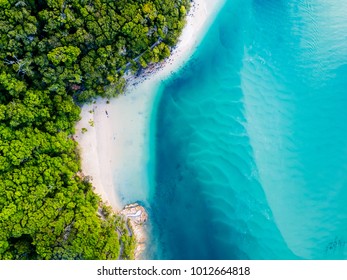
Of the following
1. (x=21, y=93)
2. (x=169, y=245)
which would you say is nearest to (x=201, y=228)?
(x=169, y=245)

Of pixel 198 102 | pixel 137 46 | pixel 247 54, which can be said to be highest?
pixel 137 46

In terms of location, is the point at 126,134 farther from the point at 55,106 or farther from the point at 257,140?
the point at 257,140

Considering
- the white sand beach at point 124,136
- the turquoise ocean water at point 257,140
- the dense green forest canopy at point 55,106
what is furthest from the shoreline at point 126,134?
the dense green forest canopy at point 55,106

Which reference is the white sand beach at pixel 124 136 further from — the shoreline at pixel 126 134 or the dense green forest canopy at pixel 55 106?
the dense green forest canopy at pixel 55 106

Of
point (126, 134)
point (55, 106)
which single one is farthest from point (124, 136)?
point (55, 106)

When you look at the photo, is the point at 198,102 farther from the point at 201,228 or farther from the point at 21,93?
the point at 21,93

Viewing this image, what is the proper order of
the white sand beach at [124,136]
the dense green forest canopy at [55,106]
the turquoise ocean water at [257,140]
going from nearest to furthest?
the dense green forest canopy at [55,106], the white sand beach at [124,136], the turquoise ocean water at [257,140]

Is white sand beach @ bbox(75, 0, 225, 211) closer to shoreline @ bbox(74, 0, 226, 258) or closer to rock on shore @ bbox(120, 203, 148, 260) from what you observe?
shoreline @ bbox(74, 0, 226, 258)
